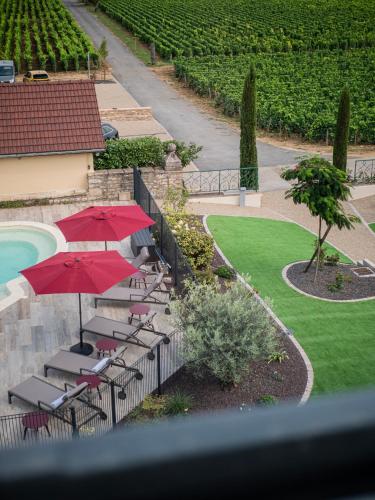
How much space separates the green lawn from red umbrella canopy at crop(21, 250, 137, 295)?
327cm

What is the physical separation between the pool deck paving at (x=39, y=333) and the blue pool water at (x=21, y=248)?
2.28 meters

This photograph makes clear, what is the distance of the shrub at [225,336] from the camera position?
12.2 meters

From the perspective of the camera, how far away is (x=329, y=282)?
1812 centimetres

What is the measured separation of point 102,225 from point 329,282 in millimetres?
6159

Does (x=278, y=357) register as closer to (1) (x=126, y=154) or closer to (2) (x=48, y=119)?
(1) (x=126, y=154)

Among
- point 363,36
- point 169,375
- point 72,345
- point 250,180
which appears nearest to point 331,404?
point 169,375

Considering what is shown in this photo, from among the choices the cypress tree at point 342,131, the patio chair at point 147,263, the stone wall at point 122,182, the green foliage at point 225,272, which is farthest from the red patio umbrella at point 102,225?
the cypress tree at point 342,131

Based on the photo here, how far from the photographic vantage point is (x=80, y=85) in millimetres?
24750

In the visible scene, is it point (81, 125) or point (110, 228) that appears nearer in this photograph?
point (110, 228)

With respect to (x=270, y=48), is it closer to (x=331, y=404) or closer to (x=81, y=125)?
(x=81, y=125)

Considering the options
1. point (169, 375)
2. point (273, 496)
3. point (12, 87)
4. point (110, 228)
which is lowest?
point (169, 375)

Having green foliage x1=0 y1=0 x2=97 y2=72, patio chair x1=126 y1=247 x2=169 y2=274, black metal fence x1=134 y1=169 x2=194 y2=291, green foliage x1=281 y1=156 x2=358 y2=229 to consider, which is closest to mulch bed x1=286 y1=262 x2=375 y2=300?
green foliage x1=281 y1=156 x2=358 y2=229

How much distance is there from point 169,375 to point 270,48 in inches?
2064

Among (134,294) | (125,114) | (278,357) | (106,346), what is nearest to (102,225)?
(134,294)
